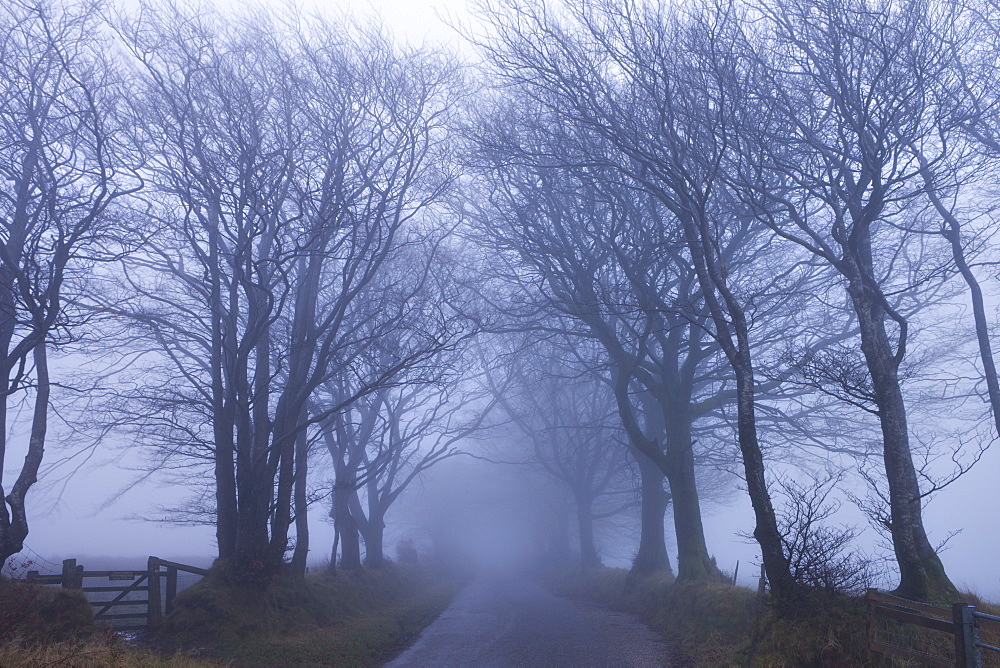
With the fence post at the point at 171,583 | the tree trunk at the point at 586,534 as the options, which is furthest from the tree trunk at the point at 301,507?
the tree trunk at the point at 586,534

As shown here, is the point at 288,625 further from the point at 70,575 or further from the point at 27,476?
the point at 27,476

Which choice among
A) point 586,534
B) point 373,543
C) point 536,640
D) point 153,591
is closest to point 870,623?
point 536,640

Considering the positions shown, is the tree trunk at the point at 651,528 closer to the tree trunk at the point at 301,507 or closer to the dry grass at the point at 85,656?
the tree trunk at the point at 301,507

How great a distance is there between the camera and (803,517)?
10234 millimetres

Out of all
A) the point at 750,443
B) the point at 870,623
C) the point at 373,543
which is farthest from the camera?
the point at 373,543

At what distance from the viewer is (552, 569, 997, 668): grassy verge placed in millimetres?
8727

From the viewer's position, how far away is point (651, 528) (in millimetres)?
22266

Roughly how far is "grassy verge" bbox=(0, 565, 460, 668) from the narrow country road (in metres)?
0.73

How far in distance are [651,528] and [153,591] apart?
13.6 meters

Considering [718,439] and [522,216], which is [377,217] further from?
[718,439]

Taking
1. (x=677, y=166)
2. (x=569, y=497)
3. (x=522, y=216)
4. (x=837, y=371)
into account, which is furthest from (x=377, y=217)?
(x=569, y=497)

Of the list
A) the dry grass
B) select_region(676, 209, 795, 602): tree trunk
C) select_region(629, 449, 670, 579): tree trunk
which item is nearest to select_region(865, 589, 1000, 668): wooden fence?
select_region(676, 209, 795, 602): tree trunk

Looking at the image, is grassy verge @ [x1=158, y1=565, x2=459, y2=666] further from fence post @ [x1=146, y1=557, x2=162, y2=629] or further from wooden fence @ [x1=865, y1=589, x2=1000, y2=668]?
wooden fence @ [x1=865, y1=589, x2=1000, y2=668]

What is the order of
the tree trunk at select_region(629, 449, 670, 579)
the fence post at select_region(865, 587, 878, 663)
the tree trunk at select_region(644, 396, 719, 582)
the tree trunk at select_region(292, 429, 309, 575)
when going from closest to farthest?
1. the fence post at select_region(865, 587, 878, 663)
2. the tree trunk at select_region(644, 396, 719, 582)
3. the tree trunk at select_region(292, 429, 309, 575)
4. the tree trunk at select_region(629, 449, 670, 579)
